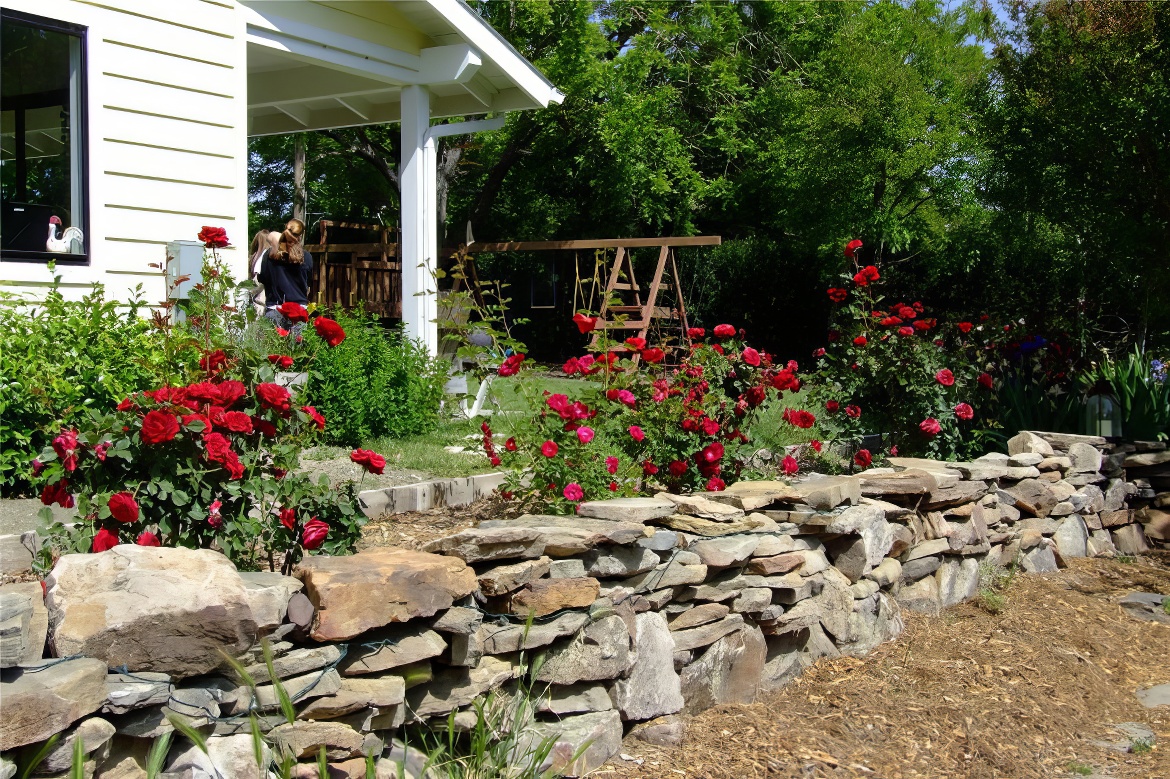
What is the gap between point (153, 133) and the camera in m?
5.70

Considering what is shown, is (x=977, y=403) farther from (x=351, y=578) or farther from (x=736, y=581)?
(x=351, y=578)

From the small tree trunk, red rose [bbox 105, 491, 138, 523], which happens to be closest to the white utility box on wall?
red rose [bbox 105, 491, 138, 523]

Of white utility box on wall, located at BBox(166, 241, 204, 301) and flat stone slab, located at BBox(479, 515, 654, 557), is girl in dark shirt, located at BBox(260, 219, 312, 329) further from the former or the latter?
flat stone slab, located at BBox(479, 515, 654, 557)

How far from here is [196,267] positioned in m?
5.73

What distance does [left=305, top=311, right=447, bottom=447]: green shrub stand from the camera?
18.5 feet

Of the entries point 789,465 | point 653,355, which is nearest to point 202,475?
point 653,355

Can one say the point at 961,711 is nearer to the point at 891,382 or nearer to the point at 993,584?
the point at 993,584

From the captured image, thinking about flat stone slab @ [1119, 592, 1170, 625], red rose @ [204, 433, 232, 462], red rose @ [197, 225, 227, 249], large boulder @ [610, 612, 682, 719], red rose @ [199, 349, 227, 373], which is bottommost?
flat stone slab @ [1119, 592, 1170, 625]

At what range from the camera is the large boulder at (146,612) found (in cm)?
214

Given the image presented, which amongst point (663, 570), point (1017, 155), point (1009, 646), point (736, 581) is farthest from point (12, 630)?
point (1017, 155)

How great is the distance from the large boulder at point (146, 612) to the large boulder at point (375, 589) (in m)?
0.26

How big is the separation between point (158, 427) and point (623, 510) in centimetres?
156

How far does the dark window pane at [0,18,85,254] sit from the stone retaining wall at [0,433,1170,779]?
3.34 metres

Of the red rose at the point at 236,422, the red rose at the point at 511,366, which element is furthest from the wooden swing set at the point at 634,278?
the red rose at the point at 236,422
